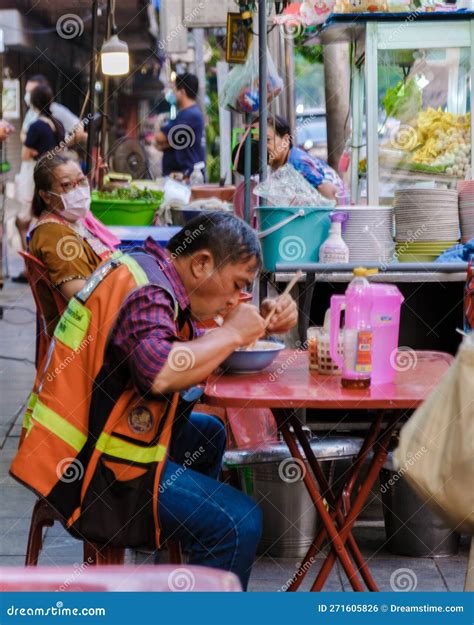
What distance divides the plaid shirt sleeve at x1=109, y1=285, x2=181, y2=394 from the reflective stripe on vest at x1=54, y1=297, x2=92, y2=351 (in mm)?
A: 109

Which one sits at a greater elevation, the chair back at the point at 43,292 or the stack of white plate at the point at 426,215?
the stack of white plate at the point at 426,215

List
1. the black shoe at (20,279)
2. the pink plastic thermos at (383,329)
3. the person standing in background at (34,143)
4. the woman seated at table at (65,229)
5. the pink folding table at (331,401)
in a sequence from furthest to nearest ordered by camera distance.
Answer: the black shoe at (20,279)
the person standing in background at (34,143)
the woman seated at table at (65,229)
the pink plastic thermos at (383,329)
the pink folding table at (331,401)

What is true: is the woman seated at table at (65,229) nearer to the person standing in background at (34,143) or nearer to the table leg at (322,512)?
the table leg at (322,512)

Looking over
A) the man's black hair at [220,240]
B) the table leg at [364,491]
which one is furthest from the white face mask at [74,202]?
the table leg at [364,491]

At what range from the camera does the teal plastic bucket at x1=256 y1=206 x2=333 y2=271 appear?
5379 millimetres

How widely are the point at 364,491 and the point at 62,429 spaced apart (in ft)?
3.54

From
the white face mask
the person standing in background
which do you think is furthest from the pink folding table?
the person standing in background

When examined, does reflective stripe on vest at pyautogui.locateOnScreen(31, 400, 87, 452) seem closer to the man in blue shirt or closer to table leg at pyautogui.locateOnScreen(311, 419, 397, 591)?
table leg at pyautogui.locateOnScreen(311, 419, 397, 591)

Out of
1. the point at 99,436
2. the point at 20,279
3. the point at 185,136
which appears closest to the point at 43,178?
the point at 99,436

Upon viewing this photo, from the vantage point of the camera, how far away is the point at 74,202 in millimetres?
5668

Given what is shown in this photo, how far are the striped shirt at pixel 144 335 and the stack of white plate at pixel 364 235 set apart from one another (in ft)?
8.07

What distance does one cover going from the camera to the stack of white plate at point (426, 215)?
5.69 m

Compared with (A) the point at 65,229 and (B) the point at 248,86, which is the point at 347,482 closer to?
(A) the point at 65,229
